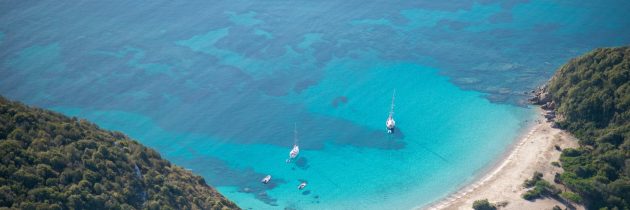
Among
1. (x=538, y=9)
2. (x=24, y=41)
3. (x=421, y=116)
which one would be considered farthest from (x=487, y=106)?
(x=24, y=41)

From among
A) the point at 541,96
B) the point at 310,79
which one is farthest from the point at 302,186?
the point at 541,96

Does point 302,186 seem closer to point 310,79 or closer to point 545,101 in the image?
point 310,79

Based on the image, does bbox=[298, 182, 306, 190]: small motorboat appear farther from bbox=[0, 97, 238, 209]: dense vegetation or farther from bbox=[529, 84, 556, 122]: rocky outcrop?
bbox=[529, 84, 556, 122]: rocky outcrop

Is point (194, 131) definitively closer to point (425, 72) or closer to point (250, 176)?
point (250, 176)

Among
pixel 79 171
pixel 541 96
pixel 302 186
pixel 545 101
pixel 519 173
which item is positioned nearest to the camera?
pixel 79 171

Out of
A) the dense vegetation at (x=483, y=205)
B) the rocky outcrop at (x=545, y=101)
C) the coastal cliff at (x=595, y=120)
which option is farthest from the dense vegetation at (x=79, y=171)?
the rocky outcrop at (x=545, y=101)

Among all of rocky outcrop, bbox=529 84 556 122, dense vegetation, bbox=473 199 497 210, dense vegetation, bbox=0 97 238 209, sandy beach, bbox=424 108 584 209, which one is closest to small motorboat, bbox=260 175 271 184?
dense vegetation, bbox=0 97 238 209
